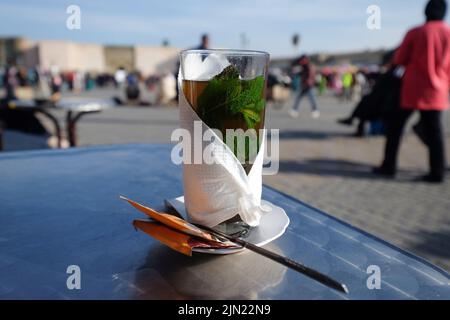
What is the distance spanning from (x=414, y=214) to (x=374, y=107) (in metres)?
3.46

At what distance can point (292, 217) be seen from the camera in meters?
0.97

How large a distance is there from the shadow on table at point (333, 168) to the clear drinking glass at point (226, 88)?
4.42 metres

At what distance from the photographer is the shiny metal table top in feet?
2.06

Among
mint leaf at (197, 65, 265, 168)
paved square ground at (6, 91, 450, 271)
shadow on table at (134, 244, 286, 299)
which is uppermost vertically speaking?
mint leaf at (197, 65, 265, 168)

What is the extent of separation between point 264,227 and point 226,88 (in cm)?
32

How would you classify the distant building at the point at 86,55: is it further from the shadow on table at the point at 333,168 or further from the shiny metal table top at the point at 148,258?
the shiny metal table top at the point at 148,258

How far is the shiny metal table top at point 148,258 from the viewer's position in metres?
0.63

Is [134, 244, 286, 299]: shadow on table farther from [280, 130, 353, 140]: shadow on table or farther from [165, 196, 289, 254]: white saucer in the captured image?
[280, 130, 353, 140]: shadow on table

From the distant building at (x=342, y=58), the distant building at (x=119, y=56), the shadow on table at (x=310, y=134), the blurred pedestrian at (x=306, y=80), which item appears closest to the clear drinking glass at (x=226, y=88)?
the shadow on table at (x=310, y=134)

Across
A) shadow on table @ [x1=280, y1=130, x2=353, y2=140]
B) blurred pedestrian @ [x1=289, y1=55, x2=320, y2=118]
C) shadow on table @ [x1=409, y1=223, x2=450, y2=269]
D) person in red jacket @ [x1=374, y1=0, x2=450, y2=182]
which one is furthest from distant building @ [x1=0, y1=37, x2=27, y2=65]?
shadow on table @ [x1=409, y1=223, x2=450, y2=269]

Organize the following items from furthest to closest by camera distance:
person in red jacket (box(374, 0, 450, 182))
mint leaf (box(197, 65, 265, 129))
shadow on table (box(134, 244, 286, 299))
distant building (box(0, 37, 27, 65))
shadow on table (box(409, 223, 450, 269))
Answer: distant building (box(0, 37, 27, 65)) < person in red jacket (box(374, 0, 450, 182)) < shadow on table (box(409, 223, 450, 269)) < mint leaf (box(197, 65, 265, 129)) < shadow on table (box(134, 244, 286, 299))

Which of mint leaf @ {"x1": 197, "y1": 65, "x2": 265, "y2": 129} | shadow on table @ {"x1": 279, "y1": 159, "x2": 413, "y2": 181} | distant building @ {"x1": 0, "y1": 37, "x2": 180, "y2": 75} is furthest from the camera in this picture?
distant building @ {"x1": 0, "y1": 37, "x2": 180, "y2": 75}

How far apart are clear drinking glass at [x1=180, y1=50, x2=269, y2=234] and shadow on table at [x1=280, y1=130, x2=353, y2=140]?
6872mm
